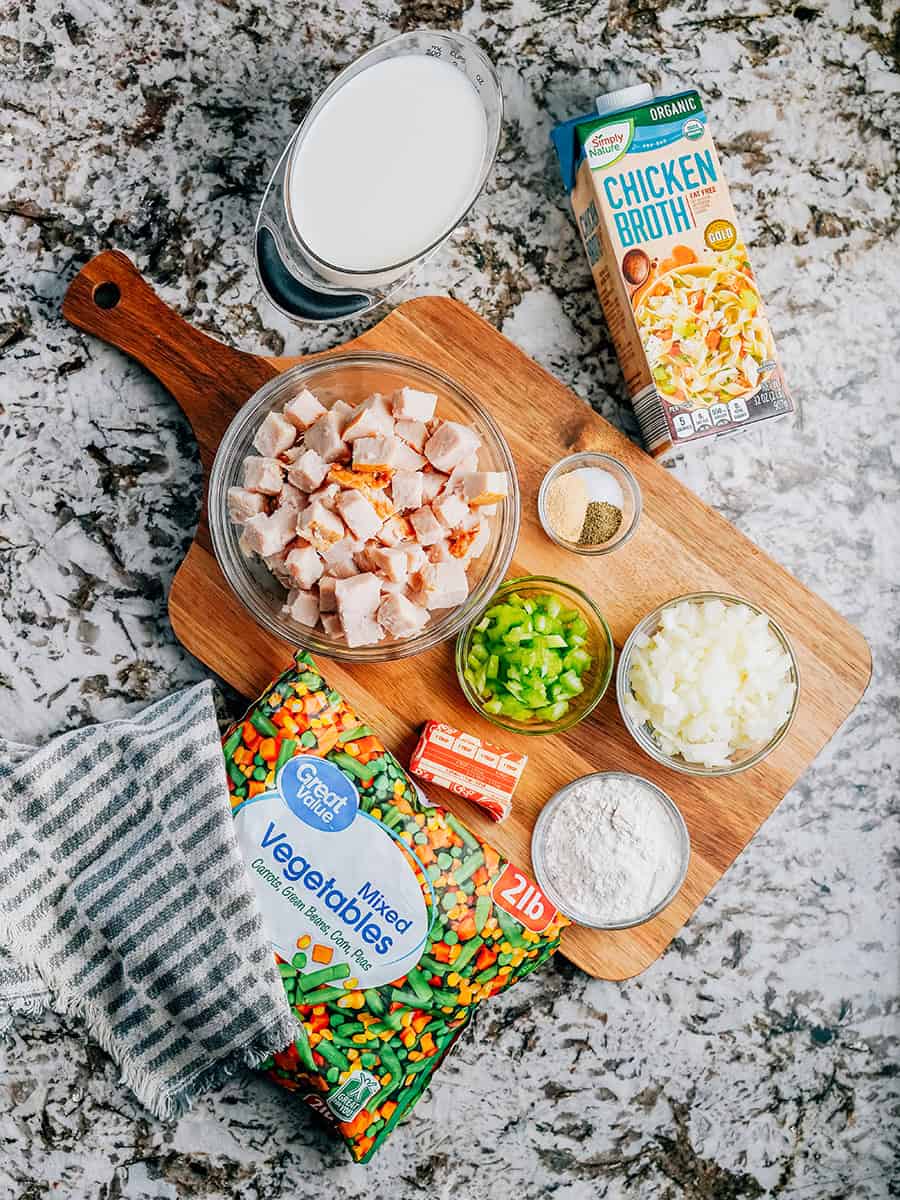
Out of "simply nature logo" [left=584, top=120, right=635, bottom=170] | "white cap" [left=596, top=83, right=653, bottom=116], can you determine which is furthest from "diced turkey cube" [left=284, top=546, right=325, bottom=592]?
"white cap" [left=596, top=83, right=653, bottom=116]

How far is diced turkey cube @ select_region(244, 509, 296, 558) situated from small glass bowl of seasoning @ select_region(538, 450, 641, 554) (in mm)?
405

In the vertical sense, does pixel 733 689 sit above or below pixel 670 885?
above

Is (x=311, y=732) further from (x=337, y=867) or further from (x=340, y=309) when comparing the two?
(x=340, y=309)

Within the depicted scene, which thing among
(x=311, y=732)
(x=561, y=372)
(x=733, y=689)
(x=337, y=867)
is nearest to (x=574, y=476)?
(x=561, y=372)

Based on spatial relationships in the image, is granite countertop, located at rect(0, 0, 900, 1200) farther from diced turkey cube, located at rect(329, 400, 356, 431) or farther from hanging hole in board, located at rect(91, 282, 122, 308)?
diced turkey cube, located at rect(329, 400, 356, 431)

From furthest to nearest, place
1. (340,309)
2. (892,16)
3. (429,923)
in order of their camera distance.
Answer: (892,16), (340,309), (429,923)

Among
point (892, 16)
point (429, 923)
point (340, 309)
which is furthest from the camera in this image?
point (892, 16)

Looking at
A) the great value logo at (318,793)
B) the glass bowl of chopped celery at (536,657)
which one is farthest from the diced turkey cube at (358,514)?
the great value logo at (318,793)

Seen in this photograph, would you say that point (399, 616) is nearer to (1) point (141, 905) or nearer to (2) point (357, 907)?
(2) point (357, 907)

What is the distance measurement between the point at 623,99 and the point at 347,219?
1.55 feet

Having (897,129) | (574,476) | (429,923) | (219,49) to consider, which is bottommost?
(429,923)

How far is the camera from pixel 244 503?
1490 mm

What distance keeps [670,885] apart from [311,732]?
0.61 meters

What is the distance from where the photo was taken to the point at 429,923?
153 cm
